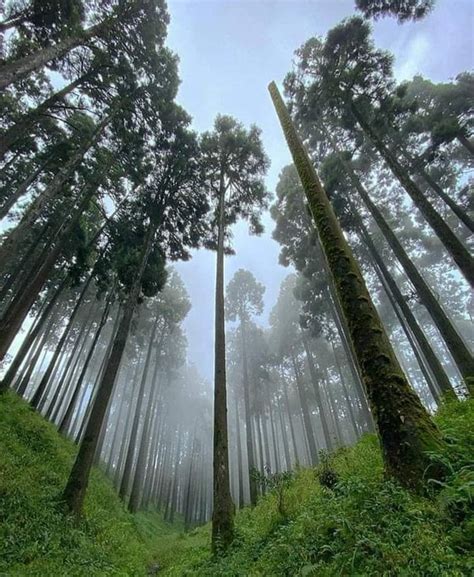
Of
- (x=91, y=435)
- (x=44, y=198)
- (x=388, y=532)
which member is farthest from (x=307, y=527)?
(x=44, y=198)

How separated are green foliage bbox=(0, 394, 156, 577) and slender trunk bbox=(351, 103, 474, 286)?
10816mm

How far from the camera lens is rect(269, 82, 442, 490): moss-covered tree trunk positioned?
8.85ft

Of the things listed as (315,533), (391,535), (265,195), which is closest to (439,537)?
(391,535)

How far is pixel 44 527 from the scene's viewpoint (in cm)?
544

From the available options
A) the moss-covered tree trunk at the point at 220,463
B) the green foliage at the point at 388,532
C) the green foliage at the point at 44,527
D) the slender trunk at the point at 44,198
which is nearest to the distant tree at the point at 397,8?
the slender trunk at the point at 44,198

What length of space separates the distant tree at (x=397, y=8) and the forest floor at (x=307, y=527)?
13.9 m

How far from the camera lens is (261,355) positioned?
26.7m

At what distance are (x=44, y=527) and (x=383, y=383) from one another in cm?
654

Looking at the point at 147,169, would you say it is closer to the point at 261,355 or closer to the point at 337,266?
→ the point at 337,266

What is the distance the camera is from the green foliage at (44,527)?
457 centimetres

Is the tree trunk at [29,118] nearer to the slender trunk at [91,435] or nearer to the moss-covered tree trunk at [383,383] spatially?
the slender trunk at [91,435]

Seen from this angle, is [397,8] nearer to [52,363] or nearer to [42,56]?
[42,56]

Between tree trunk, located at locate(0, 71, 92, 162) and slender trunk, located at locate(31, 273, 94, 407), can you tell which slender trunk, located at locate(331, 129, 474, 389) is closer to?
tree trunk, located at locate(0, 71, 92, 162)

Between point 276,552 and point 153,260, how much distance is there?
1108 centimetres
